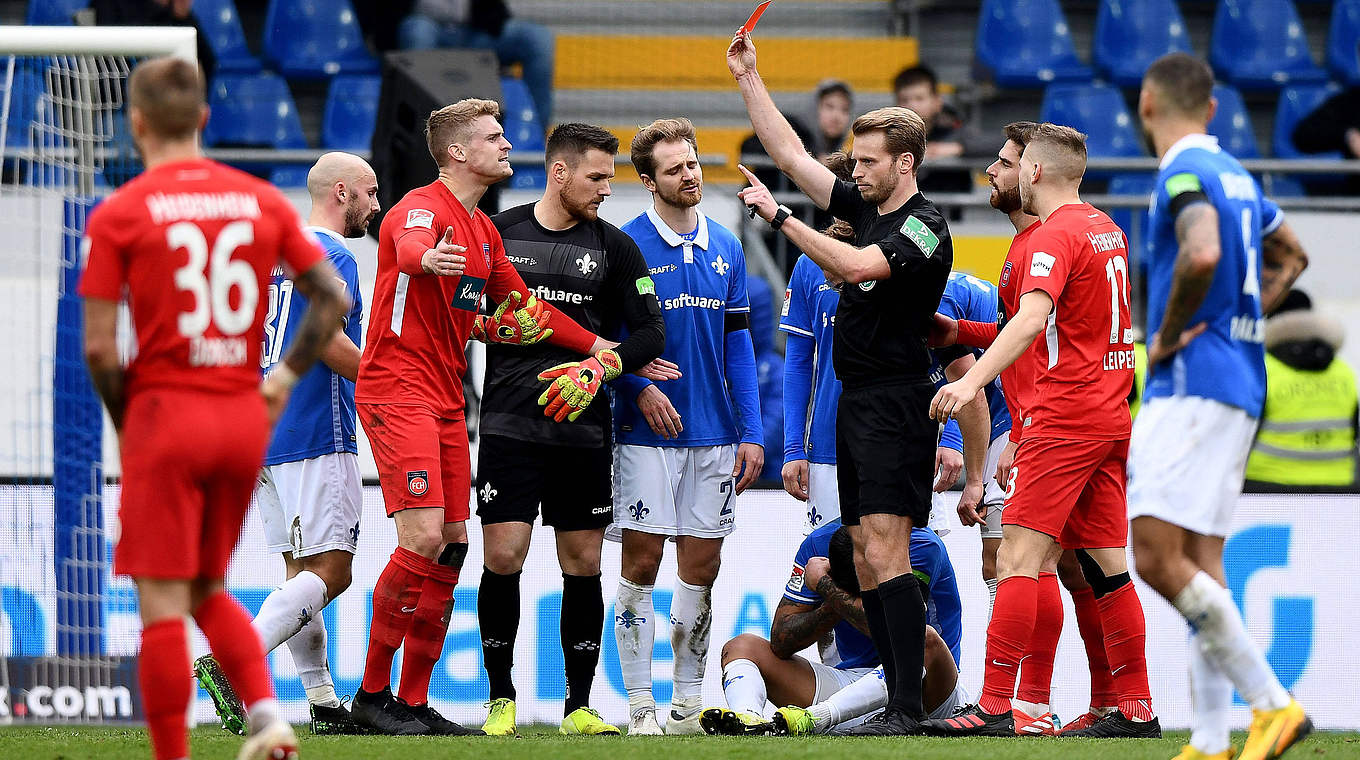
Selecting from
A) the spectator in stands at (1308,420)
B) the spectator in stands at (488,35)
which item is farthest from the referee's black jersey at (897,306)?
the spectator in stands at (488,35)

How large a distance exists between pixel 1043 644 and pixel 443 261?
2863 mm

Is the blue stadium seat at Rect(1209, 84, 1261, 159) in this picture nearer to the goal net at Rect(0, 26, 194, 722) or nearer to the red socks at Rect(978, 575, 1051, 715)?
the red socks at Rect(978, 575, 1051, 715)

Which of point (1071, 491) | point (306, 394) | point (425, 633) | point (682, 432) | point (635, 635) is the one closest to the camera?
point (1071, 491)

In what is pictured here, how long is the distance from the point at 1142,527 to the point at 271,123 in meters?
9.59

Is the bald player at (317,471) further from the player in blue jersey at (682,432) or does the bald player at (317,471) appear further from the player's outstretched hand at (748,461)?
the player's outstretched hand at (748,461)

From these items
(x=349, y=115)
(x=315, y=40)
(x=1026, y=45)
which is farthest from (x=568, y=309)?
(x=1026, y=45)

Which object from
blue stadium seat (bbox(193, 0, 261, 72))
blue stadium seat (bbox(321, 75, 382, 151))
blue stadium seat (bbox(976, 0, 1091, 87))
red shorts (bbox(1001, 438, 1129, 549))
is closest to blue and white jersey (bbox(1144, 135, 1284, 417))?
red shorts (bbox(1001, 438, 1129, 549))

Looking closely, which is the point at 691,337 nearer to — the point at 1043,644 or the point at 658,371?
the point at 658,371

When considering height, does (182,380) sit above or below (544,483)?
above

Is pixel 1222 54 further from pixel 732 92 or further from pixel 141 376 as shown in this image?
pixel 141 376

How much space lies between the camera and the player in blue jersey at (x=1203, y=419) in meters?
4.51

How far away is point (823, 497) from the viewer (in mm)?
7539

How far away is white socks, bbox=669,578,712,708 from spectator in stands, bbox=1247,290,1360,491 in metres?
3.78

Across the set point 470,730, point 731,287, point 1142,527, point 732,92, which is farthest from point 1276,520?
point 732,92
